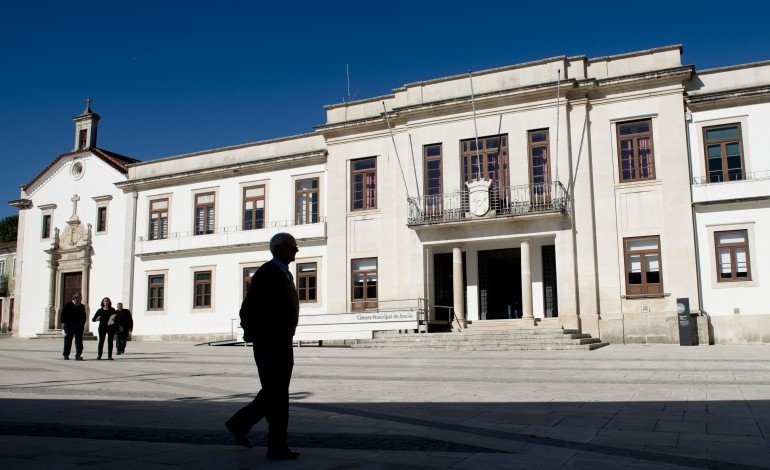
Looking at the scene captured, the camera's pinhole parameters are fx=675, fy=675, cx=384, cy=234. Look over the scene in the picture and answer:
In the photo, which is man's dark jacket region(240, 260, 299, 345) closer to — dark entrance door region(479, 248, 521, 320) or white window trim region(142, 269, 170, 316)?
dark entrance door region(479, 248, 521, 320)

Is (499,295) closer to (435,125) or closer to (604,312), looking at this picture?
(604,312)

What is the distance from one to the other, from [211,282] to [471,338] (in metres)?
14.9

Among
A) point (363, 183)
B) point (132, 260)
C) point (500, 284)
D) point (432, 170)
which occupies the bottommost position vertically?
point (500, 284)

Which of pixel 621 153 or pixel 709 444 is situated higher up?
pixel 621 153

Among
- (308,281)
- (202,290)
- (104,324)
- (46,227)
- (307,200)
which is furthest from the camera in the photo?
(46,227)

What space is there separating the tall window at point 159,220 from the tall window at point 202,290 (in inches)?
118

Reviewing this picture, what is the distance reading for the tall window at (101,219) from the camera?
33.8m

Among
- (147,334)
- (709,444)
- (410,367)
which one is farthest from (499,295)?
(709,444)

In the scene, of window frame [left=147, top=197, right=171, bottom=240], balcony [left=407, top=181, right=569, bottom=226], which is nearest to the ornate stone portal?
window frame [left=147, top=197, right=171, bottom=240]

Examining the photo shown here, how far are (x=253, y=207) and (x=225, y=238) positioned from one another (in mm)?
1896

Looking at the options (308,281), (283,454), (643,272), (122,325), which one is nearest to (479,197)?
(643,272)

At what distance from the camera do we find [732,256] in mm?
21312

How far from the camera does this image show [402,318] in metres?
23.0

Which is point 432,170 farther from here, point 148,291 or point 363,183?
point 148,291
